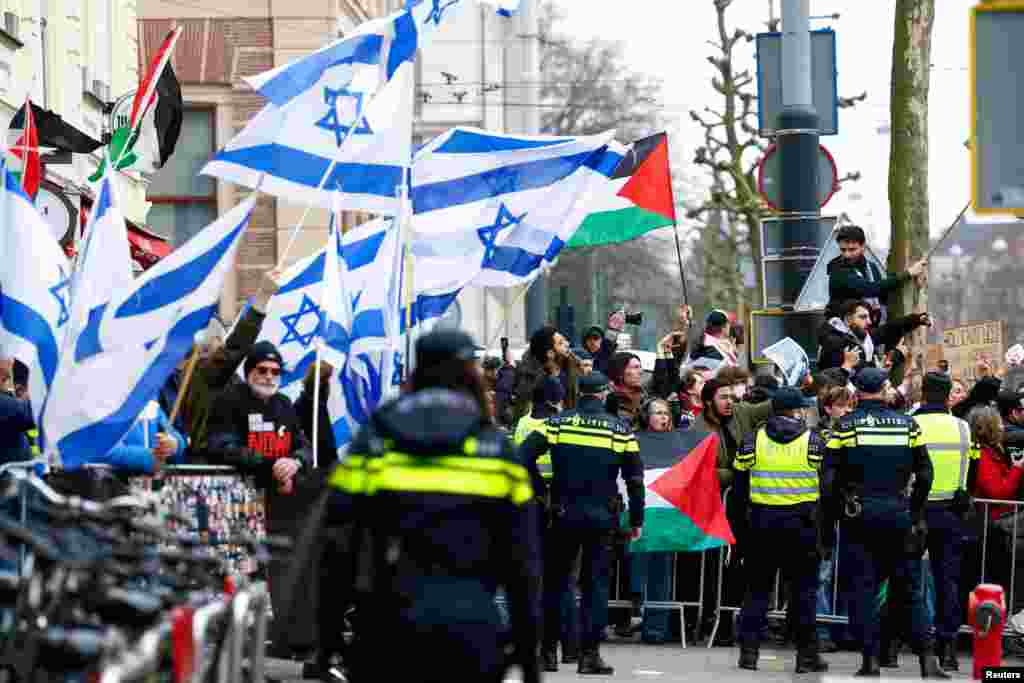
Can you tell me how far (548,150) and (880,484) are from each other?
3.66 meters

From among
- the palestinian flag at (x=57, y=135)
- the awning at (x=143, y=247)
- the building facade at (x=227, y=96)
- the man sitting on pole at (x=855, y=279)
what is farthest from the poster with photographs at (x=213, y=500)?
the building facade at (x=227, y=96)

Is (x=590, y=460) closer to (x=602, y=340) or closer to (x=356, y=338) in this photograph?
(x=356, y=338)

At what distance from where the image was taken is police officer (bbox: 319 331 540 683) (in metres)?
7.45

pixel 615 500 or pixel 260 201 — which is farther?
pixel 260 201

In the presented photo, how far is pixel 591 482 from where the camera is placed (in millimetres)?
14516

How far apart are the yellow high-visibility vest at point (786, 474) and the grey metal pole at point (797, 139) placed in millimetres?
5114

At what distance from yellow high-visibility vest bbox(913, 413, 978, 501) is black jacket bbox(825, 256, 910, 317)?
8.42ft

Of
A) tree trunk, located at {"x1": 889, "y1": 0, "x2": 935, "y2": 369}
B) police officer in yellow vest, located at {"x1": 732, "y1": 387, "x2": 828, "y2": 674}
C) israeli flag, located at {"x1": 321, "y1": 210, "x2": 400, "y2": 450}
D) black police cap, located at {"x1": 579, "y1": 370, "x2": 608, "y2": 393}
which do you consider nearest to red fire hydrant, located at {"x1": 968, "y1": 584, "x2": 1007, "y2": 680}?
police officer in yellow vest, located at {"x1": 732, "y1": 387, "x2": 828, "y2": 674}

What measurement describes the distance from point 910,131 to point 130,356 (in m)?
12.1

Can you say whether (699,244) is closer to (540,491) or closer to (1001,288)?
(1001,288)

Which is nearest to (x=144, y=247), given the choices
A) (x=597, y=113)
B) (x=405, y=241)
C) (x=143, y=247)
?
(x=143, y=247)

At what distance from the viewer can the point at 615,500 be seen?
48.0 ft

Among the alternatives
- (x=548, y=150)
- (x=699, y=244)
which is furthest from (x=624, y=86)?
(x=548, y=150)

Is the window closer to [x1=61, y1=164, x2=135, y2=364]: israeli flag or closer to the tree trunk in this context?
the tree trunk
